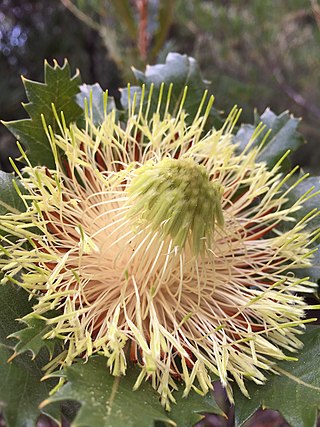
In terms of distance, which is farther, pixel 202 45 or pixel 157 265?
pixel 202 45

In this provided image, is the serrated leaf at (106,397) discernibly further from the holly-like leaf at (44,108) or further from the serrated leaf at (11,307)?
the holly-like leaf at (44,108)

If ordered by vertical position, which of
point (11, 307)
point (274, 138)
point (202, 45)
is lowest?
point (11, 307)

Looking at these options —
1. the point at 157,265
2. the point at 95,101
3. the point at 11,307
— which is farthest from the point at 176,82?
the point at 11,307

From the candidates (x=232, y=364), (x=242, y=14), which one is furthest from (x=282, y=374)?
(x=242, y=14)

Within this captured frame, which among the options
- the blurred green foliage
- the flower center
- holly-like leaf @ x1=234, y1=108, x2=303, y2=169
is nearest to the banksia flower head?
the flower center

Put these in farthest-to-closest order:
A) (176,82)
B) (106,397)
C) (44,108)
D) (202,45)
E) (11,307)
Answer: (202,45) → (176,82) → (44,108) → (11,307) → (106,397)

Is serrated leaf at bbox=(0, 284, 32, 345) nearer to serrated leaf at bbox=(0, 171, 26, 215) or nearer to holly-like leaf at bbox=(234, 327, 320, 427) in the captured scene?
serrated leaf at bbox=(0, 171, 26, 215)

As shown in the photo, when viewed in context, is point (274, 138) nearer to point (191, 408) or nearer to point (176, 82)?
point (176, 82)
